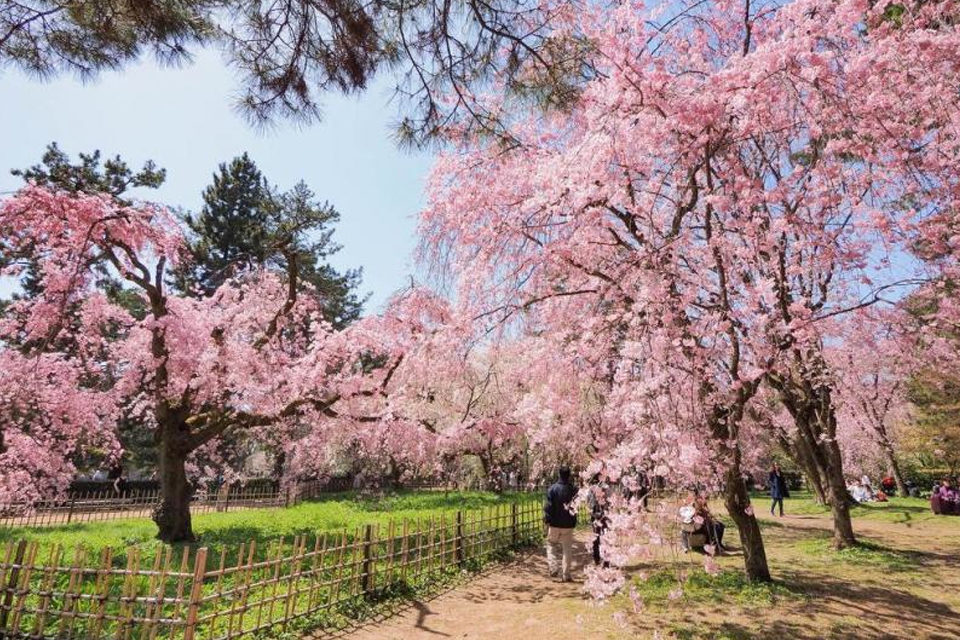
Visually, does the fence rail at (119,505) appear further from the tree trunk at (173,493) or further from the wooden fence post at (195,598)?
the wooden fence post at (195,598)

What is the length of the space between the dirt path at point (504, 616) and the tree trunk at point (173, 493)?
6347 millimetres

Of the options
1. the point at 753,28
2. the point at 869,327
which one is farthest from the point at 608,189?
the point at 869,327

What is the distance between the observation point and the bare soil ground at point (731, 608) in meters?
5.82

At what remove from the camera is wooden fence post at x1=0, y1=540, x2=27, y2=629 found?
519 cm

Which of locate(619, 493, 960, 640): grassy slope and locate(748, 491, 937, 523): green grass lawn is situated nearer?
locate(619, 493, 960, 640): grassy slope

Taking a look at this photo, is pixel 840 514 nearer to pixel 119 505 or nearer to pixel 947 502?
pixel 947 502

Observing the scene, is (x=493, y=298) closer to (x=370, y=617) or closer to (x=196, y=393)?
(x=370, y=617)

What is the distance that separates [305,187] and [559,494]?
27645mm

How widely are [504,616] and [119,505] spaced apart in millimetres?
18073

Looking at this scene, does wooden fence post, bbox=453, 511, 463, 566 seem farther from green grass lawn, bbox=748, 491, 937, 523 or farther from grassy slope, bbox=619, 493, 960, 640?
green grass lawn, bbox=748, 491, 937, 523

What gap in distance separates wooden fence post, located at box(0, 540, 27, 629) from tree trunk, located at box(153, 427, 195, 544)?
575 centimetres

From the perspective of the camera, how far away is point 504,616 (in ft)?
21.7

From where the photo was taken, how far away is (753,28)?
6.50 m

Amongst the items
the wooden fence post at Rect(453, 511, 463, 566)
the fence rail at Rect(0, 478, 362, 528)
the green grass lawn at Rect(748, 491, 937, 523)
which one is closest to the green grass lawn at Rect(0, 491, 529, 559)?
the wooden fence post at Rect(453, 511, 463, 566)
